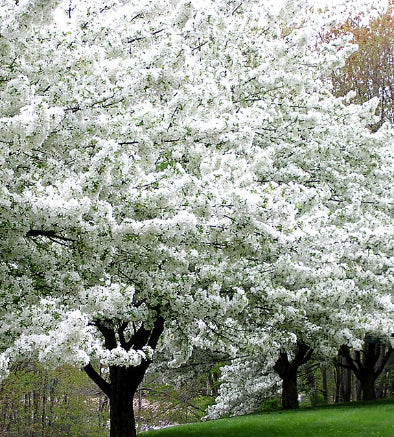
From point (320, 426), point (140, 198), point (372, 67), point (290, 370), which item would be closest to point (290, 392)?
point (290, 370)

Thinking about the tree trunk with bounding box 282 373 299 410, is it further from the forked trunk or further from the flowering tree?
the flowering tree

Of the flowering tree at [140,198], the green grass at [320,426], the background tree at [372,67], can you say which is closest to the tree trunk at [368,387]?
the green grass at [320,426]

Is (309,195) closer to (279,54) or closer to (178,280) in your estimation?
(178,280)

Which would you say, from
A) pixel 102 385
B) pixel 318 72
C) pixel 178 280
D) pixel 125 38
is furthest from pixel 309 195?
pixel 102 385

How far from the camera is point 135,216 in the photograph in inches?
261

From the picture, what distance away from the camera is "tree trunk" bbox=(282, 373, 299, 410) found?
20.6m

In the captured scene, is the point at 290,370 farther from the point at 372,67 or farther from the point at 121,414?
the point at 372,67

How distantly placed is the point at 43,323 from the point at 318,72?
10278mm

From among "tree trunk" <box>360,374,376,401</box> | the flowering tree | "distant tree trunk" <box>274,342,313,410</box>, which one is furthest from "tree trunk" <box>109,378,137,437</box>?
"tree trunk" <box>360,374,376,401</box>

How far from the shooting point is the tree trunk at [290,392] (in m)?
20.6

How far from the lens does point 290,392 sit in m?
21.0

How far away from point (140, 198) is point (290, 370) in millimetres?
15277

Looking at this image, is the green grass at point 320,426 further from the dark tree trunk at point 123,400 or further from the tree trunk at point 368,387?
the tree trunk at point 368,387

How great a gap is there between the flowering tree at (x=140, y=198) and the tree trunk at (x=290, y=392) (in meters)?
8.99
